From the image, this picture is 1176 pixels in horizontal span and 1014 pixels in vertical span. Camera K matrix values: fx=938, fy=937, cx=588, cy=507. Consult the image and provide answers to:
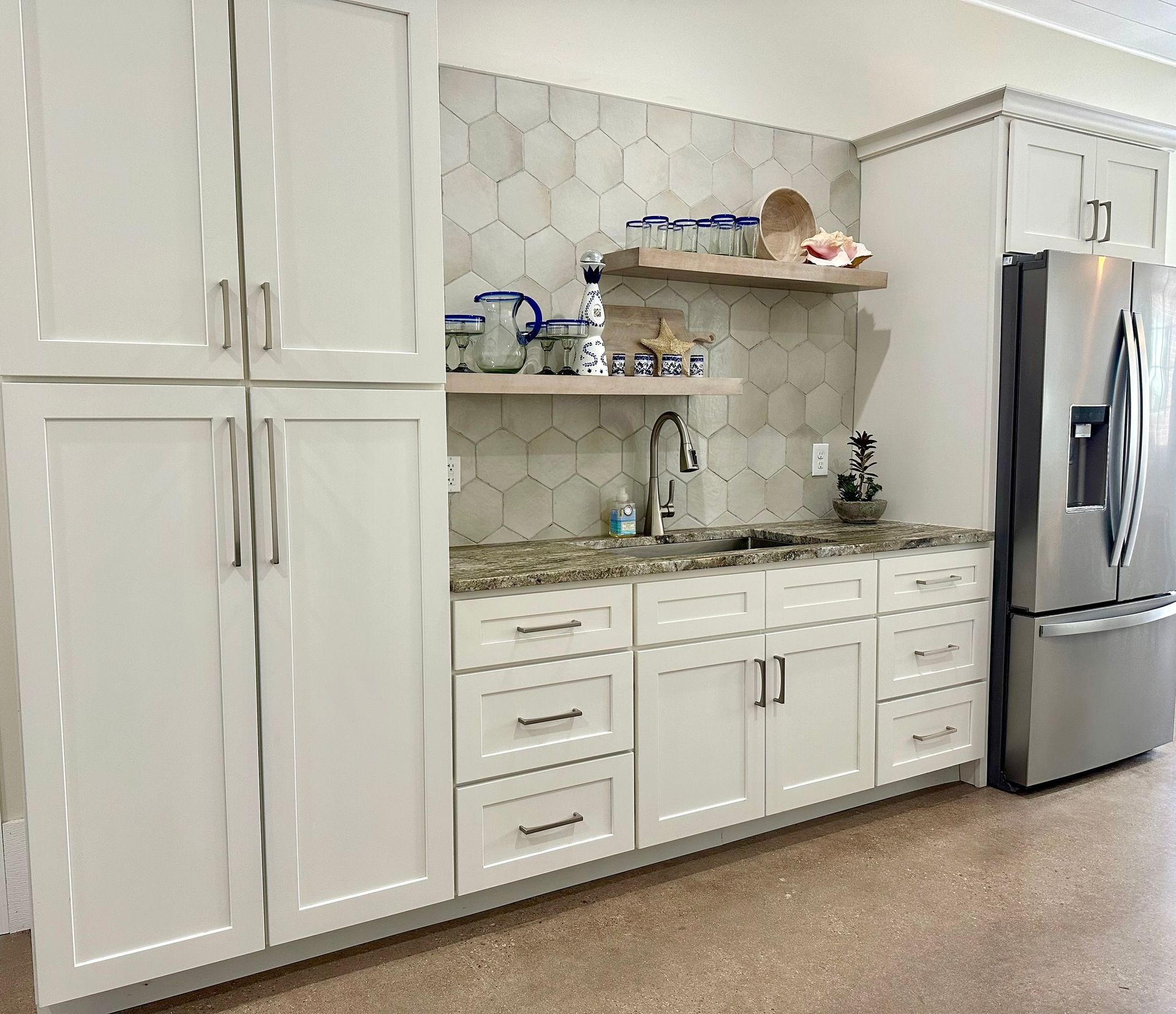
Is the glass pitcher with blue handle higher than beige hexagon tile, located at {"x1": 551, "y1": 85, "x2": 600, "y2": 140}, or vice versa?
beige hexagon tile, located at {"x1": 551, "y1": 85, "x2": 600, "y2": 140}

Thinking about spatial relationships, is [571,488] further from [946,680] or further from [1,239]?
[1,239]

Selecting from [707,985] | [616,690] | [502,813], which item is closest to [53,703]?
[502,813]

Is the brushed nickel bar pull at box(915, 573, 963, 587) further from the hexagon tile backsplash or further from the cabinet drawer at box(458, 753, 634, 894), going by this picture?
the cabinet drawer at box(458, 753, 634, 894)

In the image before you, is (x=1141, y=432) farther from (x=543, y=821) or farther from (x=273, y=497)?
(x=273, y=497)

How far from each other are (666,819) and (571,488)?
0.99 metres

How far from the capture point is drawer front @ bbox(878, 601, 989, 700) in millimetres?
2771

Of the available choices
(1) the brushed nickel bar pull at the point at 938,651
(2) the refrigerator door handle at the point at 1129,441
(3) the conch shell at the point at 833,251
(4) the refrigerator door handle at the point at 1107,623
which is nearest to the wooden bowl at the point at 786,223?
(3) the conch shell at the point at 833,251

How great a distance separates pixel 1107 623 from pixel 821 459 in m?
1.05

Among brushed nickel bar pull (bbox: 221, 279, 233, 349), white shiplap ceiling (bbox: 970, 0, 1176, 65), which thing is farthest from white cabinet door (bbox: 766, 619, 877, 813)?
white shiplap ceiling (bbox: 970, 0, 1176, 65)

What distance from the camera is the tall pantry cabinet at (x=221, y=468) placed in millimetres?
1648

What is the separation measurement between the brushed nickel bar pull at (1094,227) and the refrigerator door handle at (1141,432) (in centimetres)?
30

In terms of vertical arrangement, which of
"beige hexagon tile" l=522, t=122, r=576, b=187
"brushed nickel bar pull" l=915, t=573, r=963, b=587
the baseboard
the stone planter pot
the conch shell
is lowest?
the baseboard

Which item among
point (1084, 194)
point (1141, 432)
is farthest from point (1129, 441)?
point (1084, 194)

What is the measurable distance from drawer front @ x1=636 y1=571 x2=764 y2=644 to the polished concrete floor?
0.65 m
